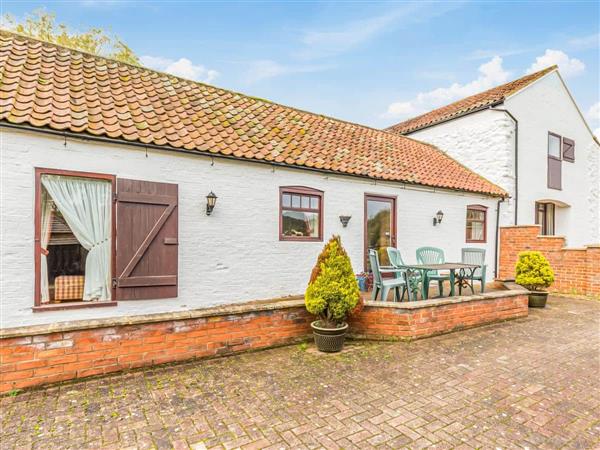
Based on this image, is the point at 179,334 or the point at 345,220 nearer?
the point at 179,334

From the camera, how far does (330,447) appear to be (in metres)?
2.78

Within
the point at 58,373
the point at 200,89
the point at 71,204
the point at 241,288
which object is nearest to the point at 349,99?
the point at 200,89

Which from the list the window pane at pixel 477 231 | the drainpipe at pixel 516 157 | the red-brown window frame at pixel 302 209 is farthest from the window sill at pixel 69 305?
the drainpipe at pixel 516 157

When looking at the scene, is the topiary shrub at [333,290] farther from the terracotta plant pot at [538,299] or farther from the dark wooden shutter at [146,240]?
the terracotta plant pot at [538,299]

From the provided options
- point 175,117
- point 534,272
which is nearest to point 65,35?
point 175,117

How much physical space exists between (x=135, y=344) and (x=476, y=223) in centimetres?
1031

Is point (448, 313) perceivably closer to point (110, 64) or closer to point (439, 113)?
point (110, 64)

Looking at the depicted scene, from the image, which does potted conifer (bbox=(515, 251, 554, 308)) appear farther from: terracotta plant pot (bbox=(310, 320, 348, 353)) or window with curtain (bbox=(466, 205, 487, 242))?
terracotta plant pot (bbox=(310, 320, 348, 353))

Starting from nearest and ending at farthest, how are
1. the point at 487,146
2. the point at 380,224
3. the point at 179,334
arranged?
the point at 179,334, the point at 380,224, the point at 487,146

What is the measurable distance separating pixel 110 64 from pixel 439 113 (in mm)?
12667

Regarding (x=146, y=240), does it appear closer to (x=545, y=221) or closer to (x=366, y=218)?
(x=366, y=218)

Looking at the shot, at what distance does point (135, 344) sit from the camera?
14.1 ft

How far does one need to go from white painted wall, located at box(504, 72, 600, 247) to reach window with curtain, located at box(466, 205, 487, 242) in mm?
1967

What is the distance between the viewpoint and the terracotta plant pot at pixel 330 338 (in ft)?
16.3
